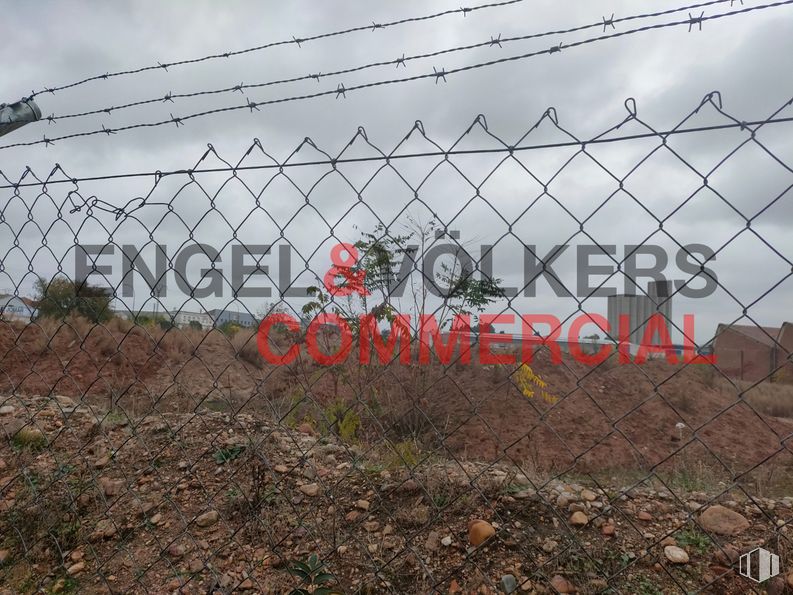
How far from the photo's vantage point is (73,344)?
10.1m

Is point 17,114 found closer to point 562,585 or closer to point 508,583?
point 508,583

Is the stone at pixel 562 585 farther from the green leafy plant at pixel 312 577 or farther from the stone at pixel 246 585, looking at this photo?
the stone at pixel 246 585

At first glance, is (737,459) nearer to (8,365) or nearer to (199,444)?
(199,444)

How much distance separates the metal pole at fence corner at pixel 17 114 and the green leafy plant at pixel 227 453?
190 centimetres

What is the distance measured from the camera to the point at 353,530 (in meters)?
2.26

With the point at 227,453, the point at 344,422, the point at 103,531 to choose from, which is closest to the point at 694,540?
the point at 227,453

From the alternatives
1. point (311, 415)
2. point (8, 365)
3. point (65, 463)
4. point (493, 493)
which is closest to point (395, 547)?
point (493, 493)

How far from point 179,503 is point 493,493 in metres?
1.50

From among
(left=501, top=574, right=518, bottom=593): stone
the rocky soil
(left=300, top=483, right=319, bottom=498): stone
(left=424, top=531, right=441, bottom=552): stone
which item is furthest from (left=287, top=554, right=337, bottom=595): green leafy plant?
(left=300, top=483, right=319, bottom=498): stone

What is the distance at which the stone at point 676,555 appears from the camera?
6.67 feet

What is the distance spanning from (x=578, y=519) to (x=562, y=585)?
0.48 meters

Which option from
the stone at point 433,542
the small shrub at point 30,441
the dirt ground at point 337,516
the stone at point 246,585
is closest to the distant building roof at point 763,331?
the dirt ground at point 337,516

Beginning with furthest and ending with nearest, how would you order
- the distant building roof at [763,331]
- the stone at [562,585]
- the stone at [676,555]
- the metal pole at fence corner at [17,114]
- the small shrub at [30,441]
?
the small shrub at [30,441] < the metal pole at fence corner at [17,114] < the stone at [676,555] < the stone at [562,585] < the distant building roof at [763,331]

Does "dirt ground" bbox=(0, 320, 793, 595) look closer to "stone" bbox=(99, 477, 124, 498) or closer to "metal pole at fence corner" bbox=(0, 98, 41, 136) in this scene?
"stone" bbox=(99, 477, 124, 498)
